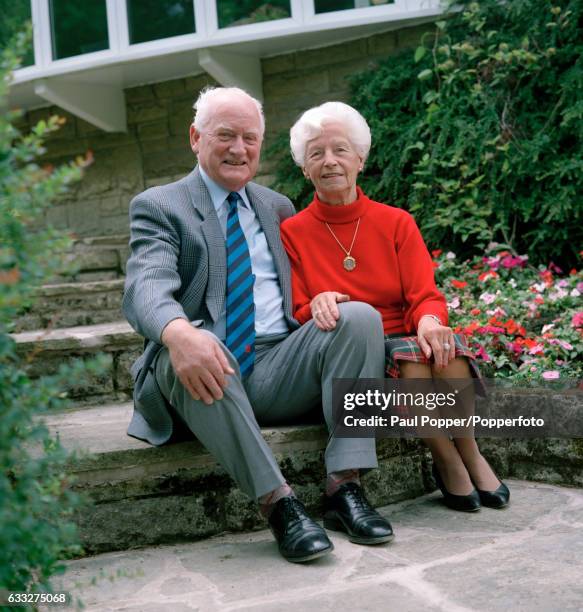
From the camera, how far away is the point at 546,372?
2.54 metres

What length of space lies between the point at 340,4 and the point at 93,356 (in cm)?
300

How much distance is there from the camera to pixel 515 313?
3.16m

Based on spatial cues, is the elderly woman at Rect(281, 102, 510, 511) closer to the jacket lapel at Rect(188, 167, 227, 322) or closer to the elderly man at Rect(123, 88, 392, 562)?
the elderly man at Rect(123, 88, 392, 562)

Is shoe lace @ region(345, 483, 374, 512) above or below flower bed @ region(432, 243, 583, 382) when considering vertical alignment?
below

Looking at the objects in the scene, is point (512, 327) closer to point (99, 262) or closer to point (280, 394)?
point (280, 394)

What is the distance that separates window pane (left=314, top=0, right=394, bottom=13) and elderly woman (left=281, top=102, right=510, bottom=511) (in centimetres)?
275

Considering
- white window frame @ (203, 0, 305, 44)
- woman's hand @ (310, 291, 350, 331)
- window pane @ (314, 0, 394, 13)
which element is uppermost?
window pane @ (314, 0, 394, 13)

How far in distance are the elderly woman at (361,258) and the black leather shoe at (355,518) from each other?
1.06 feet

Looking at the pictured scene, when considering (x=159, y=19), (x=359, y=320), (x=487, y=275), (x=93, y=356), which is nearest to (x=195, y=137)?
(x=359, y=320)

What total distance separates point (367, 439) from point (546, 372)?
0.91 metres

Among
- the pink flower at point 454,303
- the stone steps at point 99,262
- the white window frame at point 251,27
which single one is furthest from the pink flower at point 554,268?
the stone steps at point 99,262

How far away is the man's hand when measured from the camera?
69.2 inches

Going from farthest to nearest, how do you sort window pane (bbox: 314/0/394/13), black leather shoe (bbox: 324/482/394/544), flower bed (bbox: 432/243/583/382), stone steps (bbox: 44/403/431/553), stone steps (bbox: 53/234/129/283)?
1. window pane (bbox: 314/0/394/13)
2. stone steps (bbox: 53/234/129/283)
3. flower bed (bbox: 432/243/583/382)
4. stone steps (bbox: 44/403/431/553)
5. black leather shoe (bbox: 324/482/394/544)

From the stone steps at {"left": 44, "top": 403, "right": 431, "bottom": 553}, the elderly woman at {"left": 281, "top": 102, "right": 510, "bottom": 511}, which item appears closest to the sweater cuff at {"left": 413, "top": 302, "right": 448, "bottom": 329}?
the elderly woman at {"left": 281, "top": 102, "right": 510, "bottom": 511}
